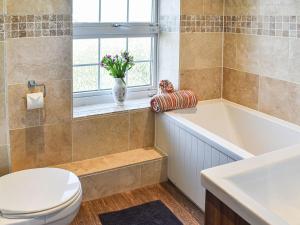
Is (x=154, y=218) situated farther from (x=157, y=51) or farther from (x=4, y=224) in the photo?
(x=157, y=51)

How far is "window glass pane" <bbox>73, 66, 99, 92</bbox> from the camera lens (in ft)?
9.68

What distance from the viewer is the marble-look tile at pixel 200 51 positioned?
298 centimetres

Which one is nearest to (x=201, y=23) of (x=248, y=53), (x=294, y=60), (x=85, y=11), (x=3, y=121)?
(x=248, y=53)

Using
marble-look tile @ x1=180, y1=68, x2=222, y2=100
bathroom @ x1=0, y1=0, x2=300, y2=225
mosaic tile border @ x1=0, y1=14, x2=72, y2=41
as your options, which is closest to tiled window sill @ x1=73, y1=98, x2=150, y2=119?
bathroom @ x1=0, y1=0, x2=300, y2=225

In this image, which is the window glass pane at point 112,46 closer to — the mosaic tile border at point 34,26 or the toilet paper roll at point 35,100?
the mosaic tile border at point 34,26

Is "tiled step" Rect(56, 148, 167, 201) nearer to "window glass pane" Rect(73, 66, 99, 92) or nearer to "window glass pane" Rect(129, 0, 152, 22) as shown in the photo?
"window glass pane" Rect(73, 66, 99, 92)

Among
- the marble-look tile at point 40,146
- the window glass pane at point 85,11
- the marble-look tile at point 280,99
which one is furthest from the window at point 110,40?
the marble-look tile at point 280,99

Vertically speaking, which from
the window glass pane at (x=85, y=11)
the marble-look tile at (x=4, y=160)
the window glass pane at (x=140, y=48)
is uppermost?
the window glass pane at (x=85, y=11)

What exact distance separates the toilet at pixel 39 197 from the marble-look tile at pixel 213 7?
5.92 ft

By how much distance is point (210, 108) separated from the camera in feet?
10.1

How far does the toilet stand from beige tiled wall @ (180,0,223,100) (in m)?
1.42

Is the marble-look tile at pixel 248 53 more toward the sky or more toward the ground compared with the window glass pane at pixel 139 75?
A: more toward the sky

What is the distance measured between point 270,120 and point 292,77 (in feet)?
1.18

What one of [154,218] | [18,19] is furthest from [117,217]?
[18,19]
